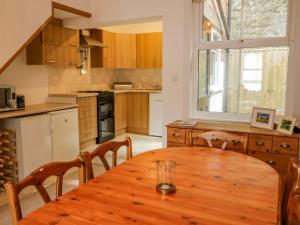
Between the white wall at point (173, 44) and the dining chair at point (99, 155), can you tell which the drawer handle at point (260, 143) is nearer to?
the white wall at point (173, 44)

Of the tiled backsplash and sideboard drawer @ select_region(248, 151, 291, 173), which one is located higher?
the tiled backsplash

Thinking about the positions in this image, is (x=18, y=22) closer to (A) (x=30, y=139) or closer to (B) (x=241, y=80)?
(A) (x=30, y=139)

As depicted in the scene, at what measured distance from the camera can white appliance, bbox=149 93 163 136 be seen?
521 centimetres

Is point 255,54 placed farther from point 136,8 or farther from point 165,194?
point 165,194

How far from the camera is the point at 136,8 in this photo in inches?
132

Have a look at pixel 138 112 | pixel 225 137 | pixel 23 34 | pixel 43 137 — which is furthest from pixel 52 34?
pixel 225 137

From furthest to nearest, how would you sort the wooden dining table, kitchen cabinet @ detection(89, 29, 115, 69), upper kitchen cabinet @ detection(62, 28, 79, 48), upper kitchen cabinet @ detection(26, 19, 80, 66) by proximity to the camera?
1. kitchen cabinet @ detection(89, 29, 115, 69)
2. upper kitchen cabinet @ detection(62, 28, 79, 48)
3. upper kitchen cabinet @ detection(26, 19, 80, 66)
4. the wooden dining table

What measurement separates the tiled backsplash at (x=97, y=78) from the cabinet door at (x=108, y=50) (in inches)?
14.2

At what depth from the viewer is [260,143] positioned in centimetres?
249

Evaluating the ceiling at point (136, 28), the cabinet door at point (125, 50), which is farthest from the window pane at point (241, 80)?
the cabinet door at point (125, 50)

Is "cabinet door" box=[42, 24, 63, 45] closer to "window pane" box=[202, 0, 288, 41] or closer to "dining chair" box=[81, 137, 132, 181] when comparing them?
A: "window pane" box=[202, 0, 288, 41]

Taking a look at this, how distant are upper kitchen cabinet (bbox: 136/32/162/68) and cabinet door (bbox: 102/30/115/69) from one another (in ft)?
2.00

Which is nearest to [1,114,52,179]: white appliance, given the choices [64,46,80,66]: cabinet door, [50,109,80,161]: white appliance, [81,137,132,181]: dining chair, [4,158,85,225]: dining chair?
[50,109,80,161]: white appliance

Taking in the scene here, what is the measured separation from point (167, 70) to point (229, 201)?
7.49 feet
